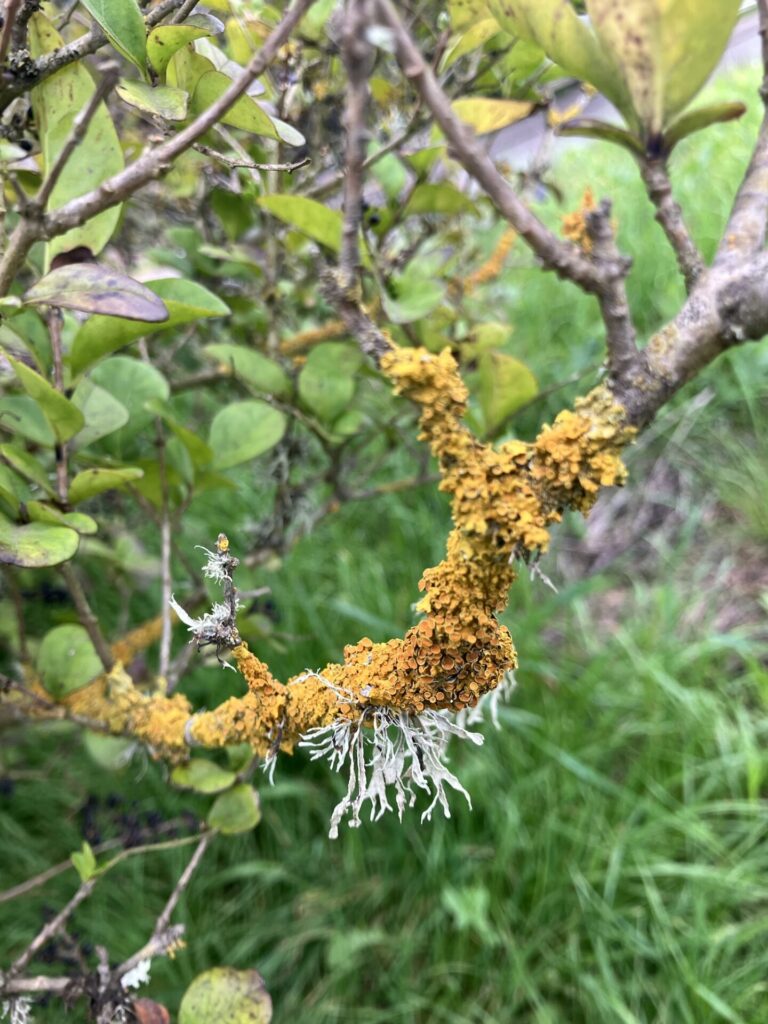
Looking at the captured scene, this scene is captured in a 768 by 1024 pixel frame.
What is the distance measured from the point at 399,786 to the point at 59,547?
0.83 feet

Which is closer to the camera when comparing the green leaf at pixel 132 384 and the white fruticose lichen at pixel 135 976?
the white fruticose lichen at pixel 135 976

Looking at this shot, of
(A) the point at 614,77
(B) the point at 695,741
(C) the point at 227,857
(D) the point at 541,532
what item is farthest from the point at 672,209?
(C) the point at 227,857

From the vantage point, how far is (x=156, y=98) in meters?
0.45

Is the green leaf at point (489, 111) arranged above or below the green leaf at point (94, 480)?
above

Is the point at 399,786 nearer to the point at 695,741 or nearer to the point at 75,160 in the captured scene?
the point at 75,160

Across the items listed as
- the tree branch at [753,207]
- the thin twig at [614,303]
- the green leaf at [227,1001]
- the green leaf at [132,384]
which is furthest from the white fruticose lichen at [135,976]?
the tree branch at [753,207]

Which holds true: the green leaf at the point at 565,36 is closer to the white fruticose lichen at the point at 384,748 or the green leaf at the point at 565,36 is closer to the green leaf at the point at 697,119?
the green leaf at the point at 697,119

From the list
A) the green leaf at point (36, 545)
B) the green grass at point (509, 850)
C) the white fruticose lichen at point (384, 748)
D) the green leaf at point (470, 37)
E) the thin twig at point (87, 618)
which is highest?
the green leaf at point (470, 37)

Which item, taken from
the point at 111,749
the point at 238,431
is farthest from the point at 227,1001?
the point at 238,431

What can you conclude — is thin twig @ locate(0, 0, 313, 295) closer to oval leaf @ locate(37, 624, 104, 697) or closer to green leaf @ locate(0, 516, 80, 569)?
green leaf @ locate(0, 516, 80, 569)

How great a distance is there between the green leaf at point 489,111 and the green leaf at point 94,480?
1.41ft

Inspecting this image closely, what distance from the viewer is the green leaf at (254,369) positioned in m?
0.76

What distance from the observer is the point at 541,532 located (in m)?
0.42

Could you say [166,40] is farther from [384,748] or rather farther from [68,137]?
[384,748]
